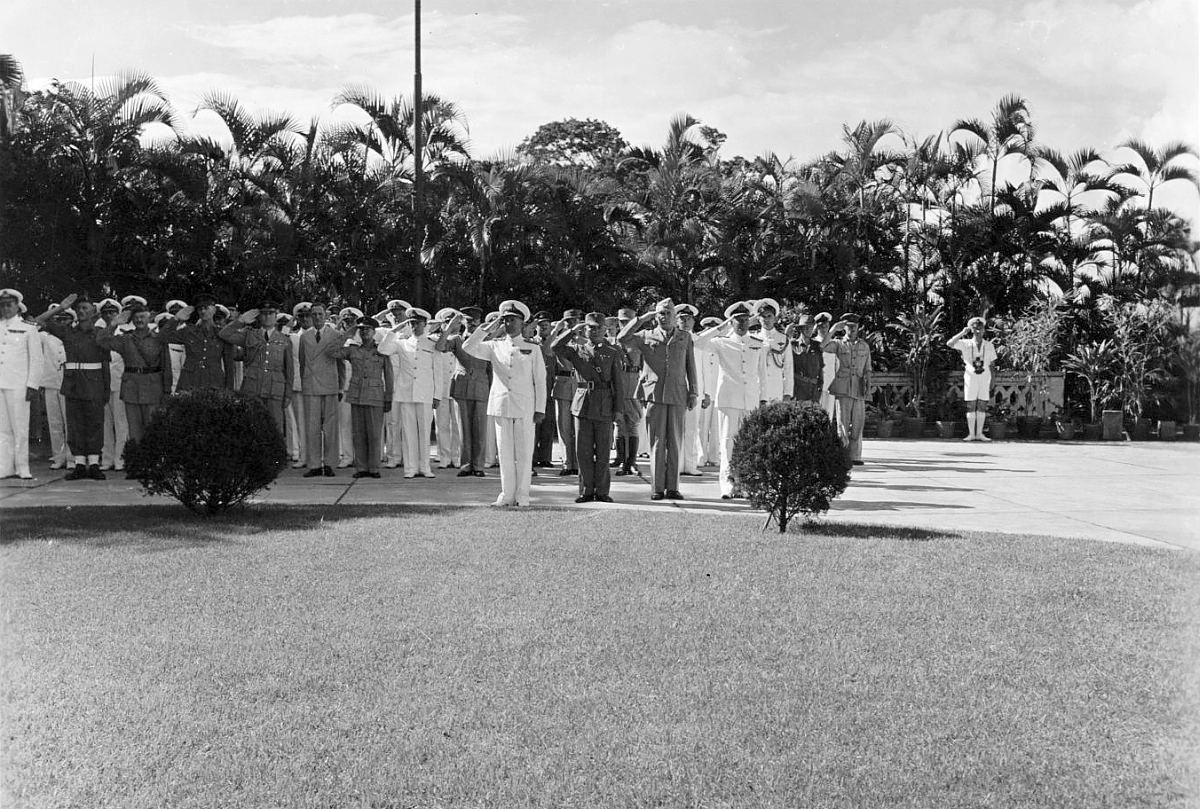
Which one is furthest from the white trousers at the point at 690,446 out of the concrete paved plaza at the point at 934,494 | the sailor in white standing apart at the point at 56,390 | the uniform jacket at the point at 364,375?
the sailor in white standing apart at the point at 56,390

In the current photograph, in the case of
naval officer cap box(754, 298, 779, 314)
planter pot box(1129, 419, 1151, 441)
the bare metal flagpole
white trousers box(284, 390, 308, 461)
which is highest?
the bare metal flagpole

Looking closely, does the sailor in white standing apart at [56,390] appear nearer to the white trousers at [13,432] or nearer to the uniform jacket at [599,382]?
the white trousers at [13,432]

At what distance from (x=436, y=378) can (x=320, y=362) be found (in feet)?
5.36

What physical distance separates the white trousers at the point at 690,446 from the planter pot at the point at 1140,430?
39.3ft

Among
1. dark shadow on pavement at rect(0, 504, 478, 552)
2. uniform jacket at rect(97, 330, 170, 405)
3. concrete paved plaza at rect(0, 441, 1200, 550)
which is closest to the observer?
dark shadow on pavement at rect(0, 504, 478, 552)

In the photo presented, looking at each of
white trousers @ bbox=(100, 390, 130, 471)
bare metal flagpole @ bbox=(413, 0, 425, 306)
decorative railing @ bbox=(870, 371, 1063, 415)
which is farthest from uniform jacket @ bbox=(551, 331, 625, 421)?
decorative railing @ bbox=(870, 371, 1063, 415)

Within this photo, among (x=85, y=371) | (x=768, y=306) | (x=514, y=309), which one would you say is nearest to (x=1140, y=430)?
(x=768, y=306)

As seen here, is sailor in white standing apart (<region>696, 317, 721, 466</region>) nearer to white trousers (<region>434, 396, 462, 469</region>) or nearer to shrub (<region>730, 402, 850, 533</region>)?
white trousers (<region>434, 396, 462, 469</region>)

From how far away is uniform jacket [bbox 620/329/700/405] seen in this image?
1237cm

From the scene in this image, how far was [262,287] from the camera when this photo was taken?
2155cm

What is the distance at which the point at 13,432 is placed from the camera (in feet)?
43.4

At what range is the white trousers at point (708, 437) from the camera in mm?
16453

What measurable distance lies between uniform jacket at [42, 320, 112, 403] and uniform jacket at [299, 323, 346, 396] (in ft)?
7.62

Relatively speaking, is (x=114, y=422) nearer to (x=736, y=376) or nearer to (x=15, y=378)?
(x=15, y=378)
